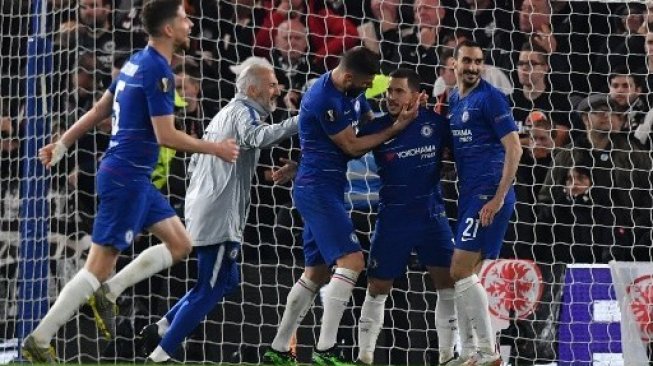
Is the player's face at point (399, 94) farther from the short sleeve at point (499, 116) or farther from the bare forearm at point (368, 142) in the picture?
the short sleeve at point (499, 116)

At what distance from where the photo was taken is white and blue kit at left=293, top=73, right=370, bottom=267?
8.83 meters

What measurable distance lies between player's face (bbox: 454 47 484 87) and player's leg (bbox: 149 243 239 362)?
1771 millimetres

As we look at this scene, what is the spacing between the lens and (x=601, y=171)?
1084 centimetres

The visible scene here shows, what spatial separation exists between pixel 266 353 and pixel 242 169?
116 centimetres

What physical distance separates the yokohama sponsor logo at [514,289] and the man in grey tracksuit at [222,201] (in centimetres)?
174

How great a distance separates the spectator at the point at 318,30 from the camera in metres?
11.1

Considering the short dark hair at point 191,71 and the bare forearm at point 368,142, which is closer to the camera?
the bare forearm at point 368,142

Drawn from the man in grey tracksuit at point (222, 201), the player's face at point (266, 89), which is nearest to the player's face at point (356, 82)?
the man in grey tracksuit at point (222, 201)

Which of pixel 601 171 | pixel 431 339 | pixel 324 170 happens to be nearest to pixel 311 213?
pixel 324 170

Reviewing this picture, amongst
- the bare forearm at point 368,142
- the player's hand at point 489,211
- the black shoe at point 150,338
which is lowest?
the black shoe at point 150,338

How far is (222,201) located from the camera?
930cm

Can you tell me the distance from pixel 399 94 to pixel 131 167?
74.5 inches

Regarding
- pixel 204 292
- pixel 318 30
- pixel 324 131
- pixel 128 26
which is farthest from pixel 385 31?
pixel 204 292

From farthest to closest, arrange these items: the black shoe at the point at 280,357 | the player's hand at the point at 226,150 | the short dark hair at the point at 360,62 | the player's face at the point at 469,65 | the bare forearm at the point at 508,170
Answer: the black shoe at the point at 280,357 < the short dark hair at the point at 360,62 < the player's face at the point at 469,65 < the bare forearm at the point at 508,170 < the player's hand at the point at 226,150
